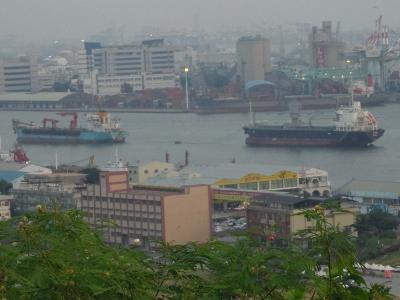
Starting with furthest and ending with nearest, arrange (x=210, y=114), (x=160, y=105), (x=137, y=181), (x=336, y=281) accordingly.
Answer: (x=160, y=105) < (x=210, y=114) < (x=137, y=181) < (x=336, y=281)

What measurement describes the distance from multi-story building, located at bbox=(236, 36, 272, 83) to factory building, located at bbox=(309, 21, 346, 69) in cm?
62

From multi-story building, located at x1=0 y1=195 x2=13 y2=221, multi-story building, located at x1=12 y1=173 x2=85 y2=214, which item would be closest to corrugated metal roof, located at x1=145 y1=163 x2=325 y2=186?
multi-story building, located at x1=12 y1=173 x2=85 y2=214

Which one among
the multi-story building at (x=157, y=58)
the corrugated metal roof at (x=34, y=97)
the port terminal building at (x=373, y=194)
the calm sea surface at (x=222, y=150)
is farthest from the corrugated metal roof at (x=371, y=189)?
the multi-story building at (x=157, y=58)

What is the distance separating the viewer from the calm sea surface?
965 cm

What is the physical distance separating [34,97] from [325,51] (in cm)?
400

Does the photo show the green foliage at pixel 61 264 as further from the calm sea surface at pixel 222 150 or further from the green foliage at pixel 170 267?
the calm sea surface at pixel 222 150

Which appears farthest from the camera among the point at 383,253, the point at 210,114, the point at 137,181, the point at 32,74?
the point at 32,74

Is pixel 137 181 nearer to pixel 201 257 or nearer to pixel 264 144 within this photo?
pixel 264 144

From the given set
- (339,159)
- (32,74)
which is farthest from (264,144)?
(32,74)

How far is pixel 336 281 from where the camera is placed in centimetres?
120

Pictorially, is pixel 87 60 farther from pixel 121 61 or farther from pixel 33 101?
pixel 33 101

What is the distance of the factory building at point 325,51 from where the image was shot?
19.6 metres

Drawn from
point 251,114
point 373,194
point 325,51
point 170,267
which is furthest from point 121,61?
point 170,267

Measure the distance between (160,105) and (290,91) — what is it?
1937 mm
